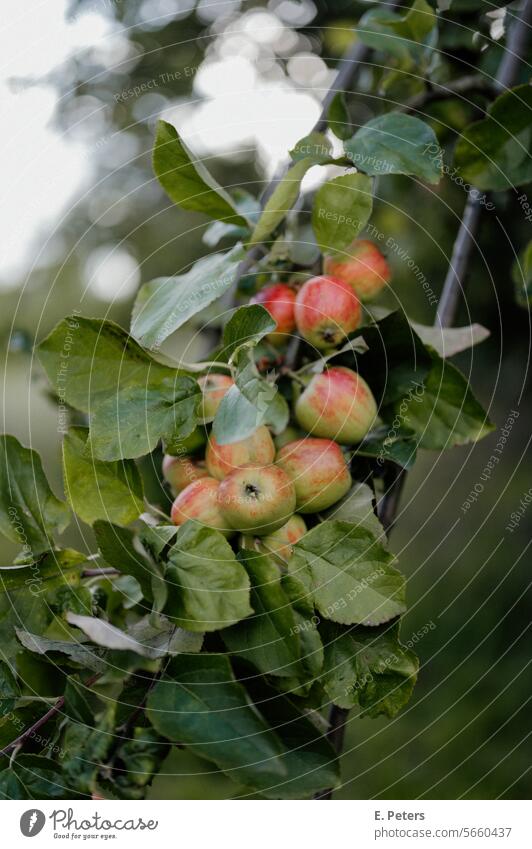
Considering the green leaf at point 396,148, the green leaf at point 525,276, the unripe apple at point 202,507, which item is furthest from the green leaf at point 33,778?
the green leaf at point 525,276

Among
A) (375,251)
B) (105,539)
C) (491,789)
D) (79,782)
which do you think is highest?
(375,251)

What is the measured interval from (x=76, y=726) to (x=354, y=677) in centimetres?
14

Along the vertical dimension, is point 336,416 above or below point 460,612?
above

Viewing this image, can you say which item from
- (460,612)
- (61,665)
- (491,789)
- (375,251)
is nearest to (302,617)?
(61,665)

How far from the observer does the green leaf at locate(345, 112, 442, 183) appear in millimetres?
466

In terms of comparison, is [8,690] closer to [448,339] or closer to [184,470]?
[184,470]

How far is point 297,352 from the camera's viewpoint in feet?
1.67

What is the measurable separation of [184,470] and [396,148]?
233 mm

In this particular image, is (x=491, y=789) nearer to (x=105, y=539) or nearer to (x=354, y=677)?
(x=354, y=677)

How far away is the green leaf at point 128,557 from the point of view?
0.36 meters

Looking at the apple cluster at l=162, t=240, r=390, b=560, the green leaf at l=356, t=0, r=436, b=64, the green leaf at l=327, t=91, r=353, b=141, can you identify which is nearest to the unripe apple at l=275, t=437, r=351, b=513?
the apple cluster at l=162, t=240, r=390, b=560

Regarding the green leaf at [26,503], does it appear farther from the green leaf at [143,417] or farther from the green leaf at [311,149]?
the green leaf at [311,149]

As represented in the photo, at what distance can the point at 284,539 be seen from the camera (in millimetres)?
415

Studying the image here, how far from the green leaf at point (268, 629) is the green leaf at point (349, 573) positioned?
2 centimetres
